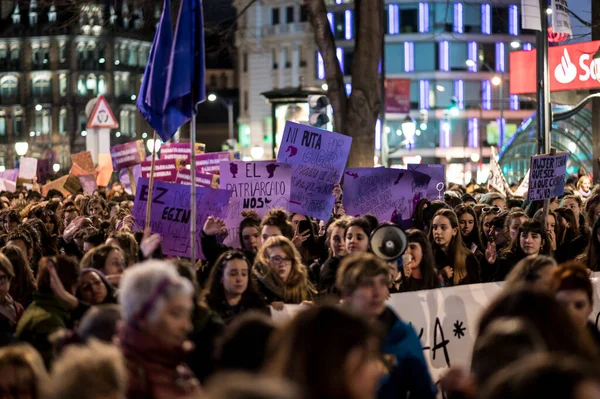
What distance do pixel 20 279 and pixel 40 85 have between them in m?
117

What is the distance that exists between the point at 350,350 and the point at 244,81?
94.7m

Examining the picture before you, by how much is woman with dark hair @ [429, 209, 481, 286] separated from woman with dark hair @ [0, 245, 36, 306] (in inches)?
133

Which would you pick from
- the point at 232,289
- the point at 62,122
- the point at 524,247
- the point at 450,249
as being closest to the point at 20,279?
the point at 232,289

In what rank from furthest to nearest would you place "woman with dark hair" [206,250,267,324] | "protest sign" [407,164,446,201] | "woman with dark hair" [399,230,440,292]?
"protest sign" [407,164,446,201]
"woman with dark hair" [399,230,440,292]
"woman with dark hair" [206,250,267,324]

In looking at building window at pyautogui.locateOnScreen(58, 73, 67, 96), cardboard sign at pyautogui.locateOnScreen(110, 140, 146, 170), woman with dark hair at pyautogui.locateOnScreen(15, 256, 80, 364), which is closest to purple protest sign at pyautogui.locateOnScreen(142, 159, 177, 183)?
cardboard sign at pyautogui.locateOnScreen(110, 140, 146, 170)

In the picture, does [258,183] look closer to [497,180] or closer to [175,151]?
[175,151]

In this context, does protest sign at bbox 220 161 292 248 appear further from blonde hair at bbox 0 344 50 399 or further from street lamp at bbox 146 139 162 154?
blonde hair at bbox 0 344 50 399

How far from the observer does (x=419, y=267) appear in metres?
8.83

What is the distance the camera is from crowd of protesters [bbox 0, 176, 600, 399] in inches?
144

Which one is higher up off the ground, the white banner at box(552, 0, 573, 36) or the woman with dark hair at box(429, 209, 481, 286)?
the white banner at box(552, 0, 573, 36)

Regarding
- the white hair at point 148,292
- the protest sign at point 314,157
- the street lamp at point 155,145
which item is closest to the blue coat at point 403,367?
the white hair at point 148,292

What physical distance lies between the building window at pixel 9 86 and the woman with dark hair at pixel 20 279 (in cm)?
11835

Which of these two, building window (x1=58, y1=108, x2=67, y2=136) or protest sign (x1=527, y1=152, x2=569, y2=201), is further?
building window (x1=58, y1=108, x2=67, y2=136)

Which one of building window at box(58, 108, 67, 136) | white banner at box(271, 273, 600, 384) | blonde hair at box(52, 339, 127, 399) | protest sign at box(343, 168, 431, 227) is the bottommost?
white banner at box(271, 273, 600, 384)
